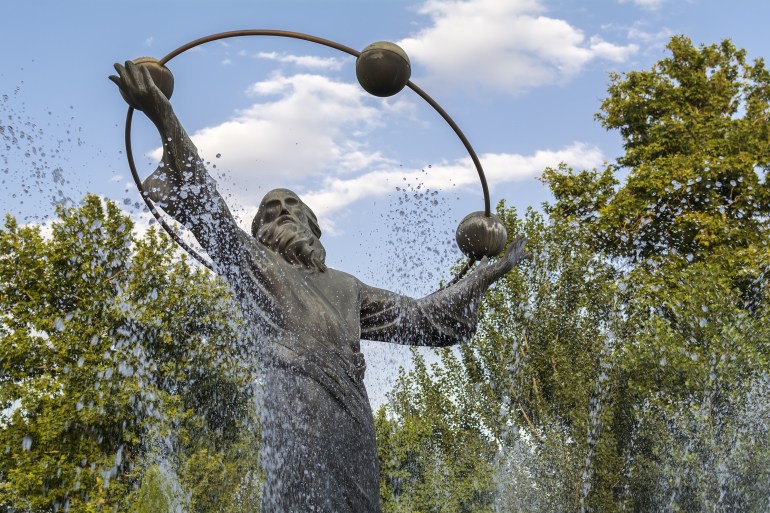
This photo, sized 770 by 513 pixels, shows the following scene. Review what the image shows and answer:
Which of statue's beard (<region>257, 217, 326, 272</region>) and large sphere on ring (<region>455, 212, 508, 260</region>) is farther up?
large sphere on ring (<region>455, 212, 508, 260</region>)

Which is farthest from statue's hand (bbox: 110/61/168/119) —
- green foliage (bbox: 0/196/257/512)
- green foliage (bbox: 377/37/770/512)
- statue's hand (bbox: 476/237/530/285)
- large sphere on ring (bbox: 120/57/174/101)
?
green foliage (bbox: 377/37/770/512)

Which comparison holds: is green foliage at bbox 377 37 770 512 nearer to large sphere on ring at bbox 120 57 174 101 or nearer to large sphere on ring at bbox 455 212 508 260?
large sphere on ring at bbox 455 212 508 260

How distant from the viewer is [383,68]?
578cm

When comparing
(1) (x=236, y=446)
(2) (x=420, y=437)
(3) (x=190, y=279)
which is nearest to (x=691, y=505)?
(2) (x=420, y=437)

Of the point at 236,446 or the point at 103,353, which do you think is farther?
the point at 236,446

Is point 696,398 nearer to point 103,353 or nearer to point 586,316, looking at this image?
point 586,316

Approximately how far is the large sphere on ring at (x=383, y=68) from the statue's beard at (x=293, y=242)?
3.43 ft

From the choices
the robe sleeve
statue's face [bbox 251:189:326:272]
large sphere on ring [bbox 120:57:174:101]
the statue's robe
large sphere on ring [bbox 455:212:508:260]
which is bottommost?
the statue's robe

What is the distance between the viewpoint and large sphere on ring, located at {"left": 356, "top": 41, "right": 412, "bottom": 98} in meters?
5.77

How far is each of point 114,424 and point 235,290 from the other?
17.4m

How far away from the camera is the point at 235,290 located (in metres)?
5.12

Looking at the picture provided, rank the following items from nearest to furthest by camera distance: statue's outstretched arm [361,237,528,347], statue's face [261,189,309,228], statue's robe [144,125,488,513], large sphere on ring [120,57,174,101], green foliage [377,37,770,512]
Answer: statue's robe [144,125,488,513] → large sphere on ring [120,57,174,101] → statue's face [261,189,309,228] → statue's outstretched arm [361,237,528,347] → green foliage [377,37,770,512]

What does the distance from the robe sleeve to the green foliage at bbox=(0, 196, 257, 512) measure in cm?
1409

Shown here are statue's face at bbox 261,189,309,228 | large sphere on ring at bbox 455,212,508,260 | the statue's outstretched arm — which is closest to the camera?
statue's face at bbox 261,189,309,228
